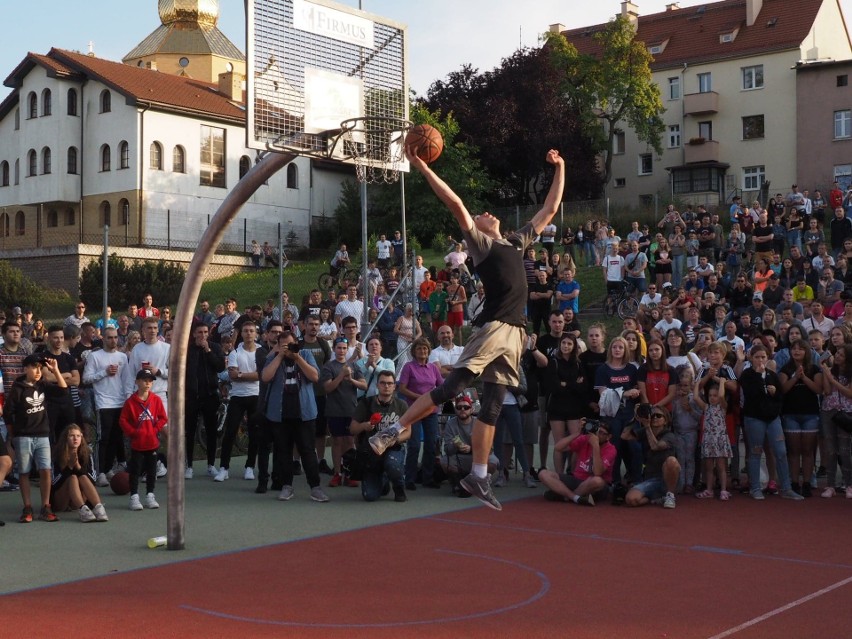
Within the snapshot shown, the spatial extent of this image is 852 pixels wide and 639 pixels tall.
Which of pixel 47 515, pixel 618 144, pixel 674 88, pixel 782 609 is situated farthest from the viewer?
pixel 618 144

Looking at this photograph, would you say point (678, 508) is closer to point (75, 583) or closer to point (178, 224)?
point (75, 583)

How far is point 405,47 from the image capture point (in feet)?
35.1

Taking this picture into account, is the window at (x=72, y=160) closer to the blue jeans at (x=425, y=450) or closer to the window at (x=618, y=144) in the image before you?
the window at (x=618, y=144)

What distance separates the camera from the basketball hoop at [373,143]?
9.87m

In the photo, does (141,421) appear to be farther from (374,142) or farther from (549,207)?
(549,207)

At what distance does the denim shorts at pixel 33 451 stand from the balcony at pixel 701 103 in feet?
164

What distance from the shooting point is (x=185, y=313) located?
9656 mm

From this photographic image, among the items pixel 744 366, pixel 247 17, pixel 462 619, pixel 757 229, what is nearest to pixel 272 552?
pixel 462 619

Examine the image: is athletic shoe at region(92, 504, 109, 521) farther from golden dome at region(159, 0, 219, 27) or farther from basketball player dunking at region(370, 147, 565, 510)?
golden dome at region(159, 0, 219, 27)

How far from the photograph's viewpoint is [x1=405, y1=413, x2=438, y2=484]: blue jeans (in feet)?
46.3

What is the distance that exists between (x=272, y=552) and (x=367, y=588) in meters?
1.75

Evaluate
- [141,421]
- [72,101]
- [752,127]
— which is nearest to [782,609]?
[141,421]

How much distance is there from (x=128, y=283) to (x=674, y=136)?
33109 millimetres

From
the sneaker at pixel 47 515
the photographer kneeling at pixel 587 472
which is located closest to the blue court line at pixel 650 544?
the photographer kneeling at pixel 587 472
